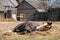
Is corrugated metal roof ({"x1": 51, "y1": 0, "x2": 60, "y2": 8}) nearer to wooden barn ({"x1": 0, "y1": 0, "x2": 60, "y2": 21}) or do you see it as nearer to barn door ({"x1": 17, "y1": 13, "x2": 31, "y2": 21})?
wooden barn ({"x1": 0, "y1": 0, "x2": 60, "y2": 21})

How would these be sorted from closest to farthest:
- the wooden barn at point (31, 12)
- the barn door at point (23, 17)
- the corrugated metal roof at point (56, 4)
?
the barn door at point (23, 17)
the wooden barn at point (31, 12)
the corrugated metal roof at point (56, 4)

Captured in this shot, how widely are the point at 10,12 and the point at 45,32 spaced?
3557 centimetres

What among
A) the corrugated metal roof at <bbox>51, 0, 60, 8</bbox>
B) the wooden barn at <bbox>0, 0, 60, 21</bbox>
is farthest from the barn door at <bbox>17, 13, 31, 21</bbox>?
the corrugated metal roof at <bbox>51, 0, 60, 8</bbox>

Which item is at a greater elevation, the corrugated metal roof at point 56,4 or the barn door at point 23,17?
the corrugated metal roof at point 56,4

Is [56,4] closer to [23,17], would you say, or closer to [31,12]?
[31,12]

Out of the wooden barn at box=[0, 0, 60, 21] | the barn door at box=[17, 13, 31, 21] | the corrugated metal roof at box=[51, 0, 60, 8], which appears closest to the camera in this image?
the barn door at box=[17, 13, 31, 21]

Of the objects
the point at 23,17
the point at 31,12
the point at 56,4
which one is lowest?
the point at 31,12

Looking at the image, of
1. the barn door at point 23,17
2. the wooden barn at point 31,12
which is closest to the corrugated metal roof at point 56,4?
the wooden barn at point 31,12

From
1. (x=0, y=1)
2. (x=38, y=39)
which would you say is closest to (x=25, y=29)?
(x=38, y=39)

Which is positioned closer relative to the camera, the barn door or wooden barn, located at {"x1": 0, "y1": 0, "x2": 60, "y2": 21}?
the barn door

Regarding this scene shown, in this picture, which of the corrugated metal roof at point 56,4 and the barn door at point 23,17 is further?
the corrugated metal roof at point 56,4

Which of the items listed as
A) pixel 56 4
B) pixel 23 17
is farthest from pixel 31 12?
pixel 56 4

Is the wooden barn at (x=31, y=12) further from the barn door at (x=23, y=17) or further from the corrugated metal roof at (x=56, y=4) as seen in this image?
the corrugated metal roof at (x=56, y=4)

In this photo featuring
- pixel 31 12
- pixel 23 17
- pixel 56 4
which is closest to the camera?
pixel 23 17
